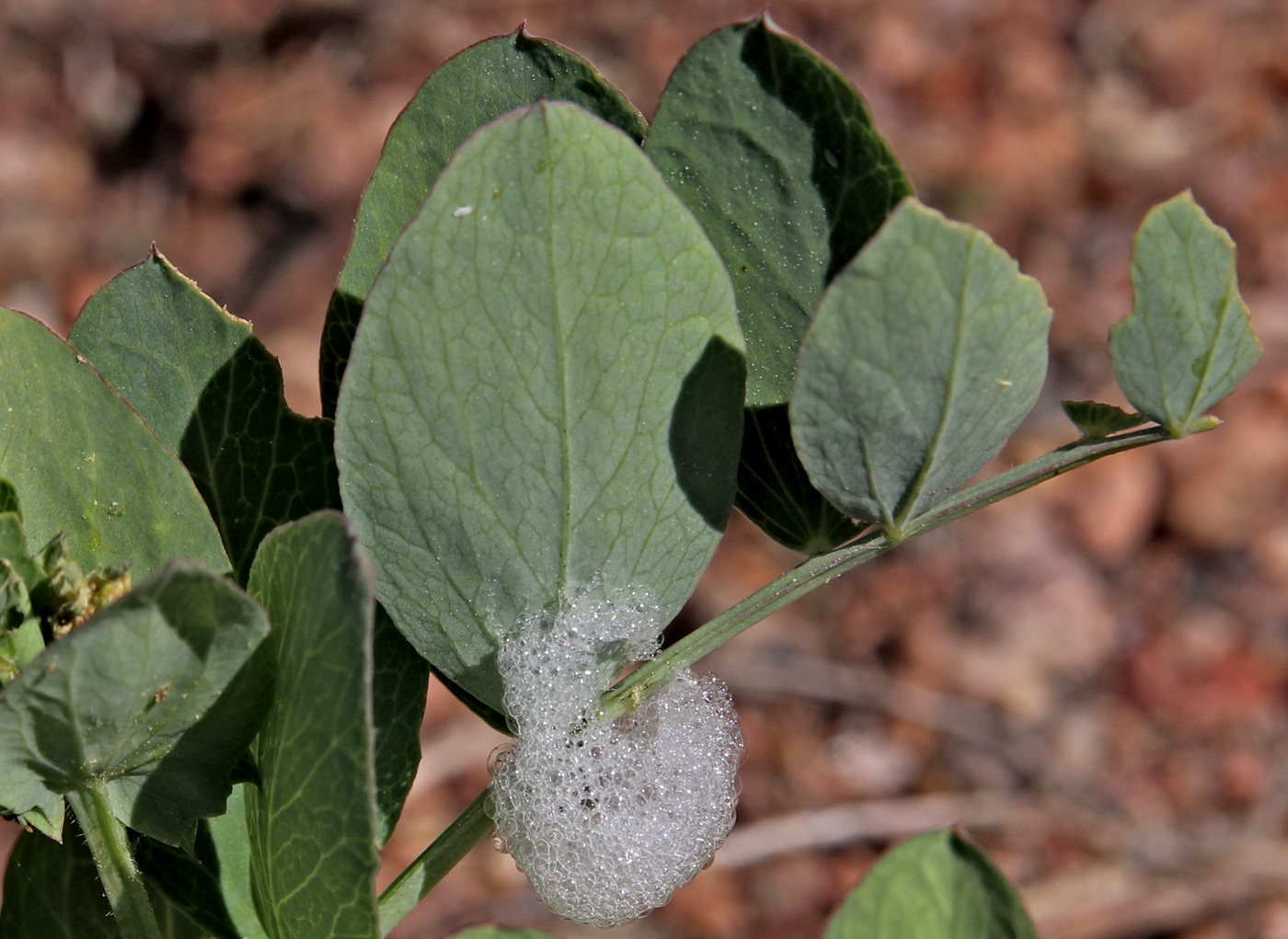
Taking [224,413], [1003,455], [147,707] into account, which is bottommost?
[1003,455]

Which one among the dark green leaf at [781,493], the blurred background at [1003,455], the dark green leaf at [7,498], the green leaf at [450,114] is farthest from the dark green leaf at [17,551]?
the blurred background at [1003,455]

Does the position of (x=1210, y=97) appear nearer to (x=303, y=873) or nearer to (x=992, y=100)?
(x=992, y=100)

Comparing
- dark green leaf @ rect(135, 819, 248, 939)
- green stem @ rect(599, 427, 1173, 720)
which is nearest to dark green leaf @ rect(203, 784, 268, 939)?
dark green leaf @ rect(135, 819, 248, 939)

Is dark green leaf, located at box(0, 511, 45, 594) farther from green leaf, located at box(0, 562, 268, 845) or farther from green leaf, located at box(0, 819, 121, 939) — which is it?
green leaf, located at box(0, 819, 121, 939)

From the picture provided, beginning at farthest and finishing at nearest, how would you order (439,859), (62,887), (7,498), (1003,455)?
(1003,455)
(62,887)
(439,859)
(7,498)

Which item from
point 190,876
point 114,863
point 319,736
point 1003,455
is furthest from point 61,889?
point 1003,455

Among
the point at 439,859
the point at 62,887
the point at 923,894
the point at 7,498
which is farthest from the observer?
the point at 923,894

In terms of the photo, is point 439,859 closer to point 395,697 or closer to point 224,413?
point 395,697

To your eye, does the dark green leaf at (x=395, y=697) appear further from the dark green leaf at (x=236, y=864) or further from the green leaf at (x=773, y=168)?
the green leaf at (x=773, y=168)
